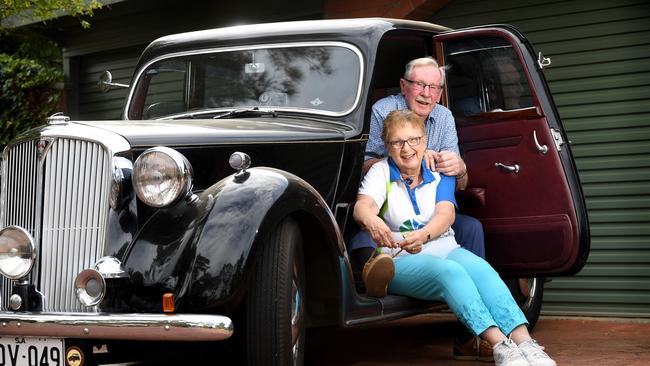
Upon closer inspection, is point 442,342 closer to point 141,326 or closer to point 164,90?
point 164,90

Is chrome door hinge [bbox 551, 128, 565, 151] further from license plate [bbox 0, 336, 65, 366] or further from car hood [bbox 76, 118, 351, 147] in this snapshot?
license plate [bbox 0, 336, 65, 366]

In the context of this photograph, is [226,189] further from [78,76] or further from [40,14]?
[78,76]

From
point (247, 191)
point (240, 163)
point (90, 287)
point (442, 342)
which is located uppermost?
point (240, 163)

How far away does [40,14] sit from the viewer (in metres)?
9.77

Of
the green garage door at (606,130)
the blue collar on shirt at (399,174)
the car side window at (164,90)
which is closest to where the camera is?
the blue collar on shirt at (399,174)

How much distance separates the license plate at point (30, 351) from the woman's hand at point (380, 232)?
183 centimetres

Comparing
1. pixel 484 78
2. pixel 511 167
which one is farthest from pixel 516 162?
pixel 484 78

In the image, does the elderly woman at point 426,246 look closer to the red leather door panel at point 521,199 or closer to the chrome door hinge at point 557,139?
the red leather door panel at point 521,199

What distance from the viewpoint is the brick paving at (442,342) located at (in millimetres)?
5992

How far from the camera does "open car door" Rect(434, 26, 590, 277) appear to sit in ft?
19.0

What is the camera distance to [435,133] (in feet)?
19.3

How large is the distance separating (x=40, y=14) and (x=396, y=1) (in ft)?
11.1

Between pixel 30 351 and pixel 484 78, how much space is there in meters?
3.27

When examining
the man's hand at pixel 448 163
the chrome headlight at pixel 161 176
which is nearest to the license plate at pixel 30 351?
the chrome headlight at pixel 161 176
